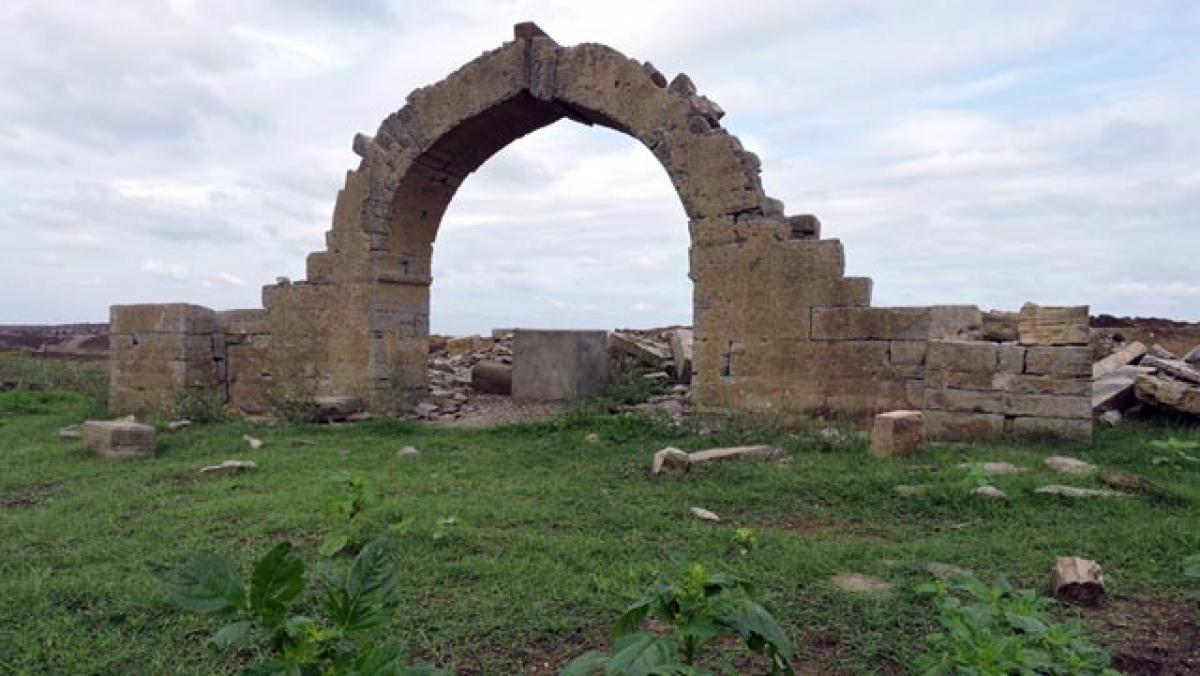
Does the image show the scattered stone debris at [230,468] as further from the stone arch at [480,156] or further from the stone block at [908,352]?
the stone block at [908,352]

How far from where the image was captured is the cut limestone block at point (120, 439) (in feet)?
23.3

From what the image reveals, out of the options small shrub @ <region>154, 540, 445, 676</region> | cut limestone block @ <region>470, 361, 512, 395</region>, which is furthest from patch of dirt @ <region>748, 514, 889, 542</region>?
cut limestone block @ <region>470, 361, 512, 395</region>

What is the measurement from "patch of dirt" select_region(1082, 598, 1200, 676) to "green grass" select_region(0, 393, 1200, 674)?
0.16 meters

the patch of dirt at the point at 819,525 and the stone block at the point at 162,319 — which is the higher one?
the stone block at the point at 162,319

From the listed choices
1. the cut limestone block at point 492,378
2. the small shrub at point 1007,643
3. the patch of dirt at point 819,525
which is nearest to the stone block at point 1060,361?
the patch of dirt at point 819,525

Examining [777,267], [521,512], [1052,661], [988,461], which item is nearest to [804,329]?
[777,267]

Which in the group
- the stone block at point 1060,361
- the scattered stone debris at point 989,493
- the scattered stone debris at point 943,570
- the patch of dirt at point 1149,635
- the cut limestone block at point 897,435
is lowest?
the patch of dirt at point 1149,635

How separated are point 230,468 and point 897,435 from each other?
490 centimetres

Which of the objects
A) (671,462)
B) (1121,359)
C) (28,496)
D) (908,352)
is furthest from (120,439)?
(1121,359)

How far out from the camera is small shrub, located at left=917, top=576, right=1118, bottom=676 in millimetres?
2098

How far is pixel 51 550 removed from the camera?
13.9 feet

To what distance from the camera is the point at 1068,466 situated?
5422 mm

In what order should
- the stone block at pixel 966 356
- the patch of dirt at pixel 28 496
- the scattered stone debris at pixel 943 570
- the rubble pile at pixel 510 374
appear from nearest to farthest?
1. the scattered stone debris at pixel 943 570
2. the patch of dirt at pixel 28 496
3. the stone block at pixel 966 356
4. the rubble pile at pixel 510 374

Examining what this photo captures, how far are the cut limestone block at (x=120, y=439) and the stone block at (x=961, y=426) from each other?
664 centimetres
